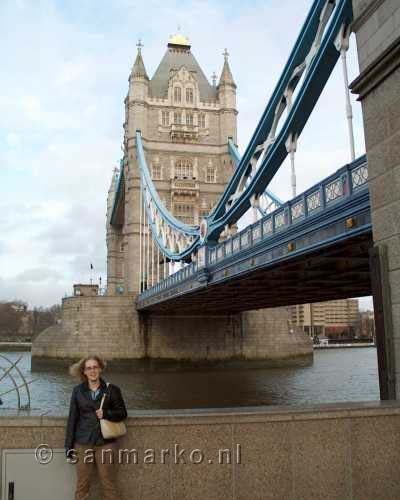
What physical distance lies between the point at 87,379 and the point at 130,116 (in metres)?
43.5

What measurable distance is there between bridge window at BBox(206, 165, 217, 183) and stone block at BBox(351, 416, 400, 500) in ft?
135

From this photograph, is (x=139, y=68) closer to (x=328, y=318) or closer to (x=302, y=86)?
(x=302, y=86)

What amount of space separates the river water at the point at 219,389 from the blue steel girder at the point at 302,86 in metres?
6.88

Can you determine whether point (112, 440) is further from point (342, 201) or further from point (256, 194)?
point (256, 194)

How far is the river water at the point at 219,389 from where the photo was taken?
18375 mm

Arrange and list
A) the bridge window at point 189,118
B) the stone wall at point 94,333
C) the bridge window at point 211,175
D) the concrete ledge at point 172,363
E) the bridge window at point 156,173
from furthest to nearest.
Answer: the bridge window at point 189,118, the bridge window at point 211,175, the bridge window at point 156,173, the stone wall at point 94,333, the concrete ledge at point 172,363

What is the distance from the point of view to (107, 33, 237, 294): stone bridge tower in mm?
43875

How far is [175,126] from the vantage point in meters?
45.2

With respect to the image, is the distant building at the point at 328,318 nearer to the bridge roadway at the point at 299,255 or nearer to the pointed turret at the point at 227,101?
the pointed turret at the point at 227,101

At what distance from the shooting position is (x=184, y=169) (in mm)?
45281

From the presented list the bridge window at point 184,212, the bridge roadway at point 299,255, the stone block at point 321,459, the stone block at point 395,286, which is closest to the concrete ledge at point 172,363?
the bridge roadway at point 299,255

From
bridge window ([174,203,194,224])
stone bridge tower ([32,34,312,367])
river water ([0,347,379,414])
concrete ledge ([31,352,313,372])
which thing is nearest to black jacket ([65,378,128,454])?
river water ([0,347,379,414])

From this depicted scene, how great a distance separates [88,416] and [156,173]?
1634 inches

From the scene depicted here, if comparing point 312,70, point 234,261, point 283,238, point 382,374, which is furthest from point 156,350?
point 382,374
